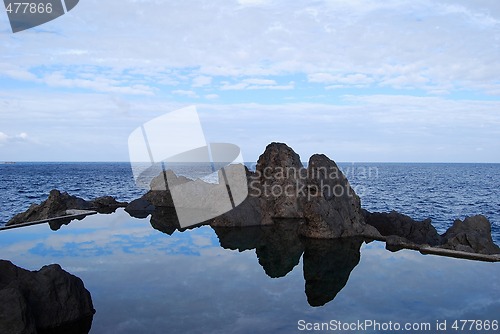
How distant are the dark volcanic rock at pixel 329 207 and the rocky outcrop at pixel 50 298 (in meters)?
17.1


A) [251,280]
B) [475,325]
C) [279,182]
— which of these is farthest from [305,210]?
[475,325]

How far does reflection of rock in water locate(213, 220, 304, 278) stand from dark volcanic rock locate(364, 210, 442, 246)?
234 inches

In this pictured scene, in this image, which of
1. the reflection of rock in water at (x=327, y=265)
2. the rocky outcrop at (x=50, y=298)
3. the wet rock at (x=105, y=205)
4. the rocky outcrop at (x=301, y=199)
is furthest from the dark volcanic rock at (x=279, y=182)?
the rocky outcrop at (x=50, y=298)

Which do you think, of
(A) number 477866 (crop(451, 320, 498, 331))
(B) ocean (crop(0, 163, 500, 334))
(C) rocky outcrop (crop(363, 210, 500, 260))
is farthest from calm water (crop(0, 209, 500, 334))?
(C) rocky outcrop (crop(363, 210, 500, 260))

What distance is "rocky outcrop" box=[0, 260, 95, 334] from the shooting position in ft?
41.7

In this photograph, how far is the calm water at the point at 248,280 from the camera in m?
13.9

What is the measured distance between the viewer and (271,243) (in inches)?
1022

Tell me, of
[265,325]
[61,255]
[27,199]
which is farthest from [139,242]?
[27,199]

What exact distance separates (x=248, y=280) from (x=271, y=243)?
8213 millimetres

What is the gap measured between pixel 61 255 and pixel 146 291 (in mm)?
6986

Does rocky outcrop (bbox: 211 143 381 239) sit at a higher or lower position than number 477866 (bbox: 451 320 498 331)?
higher

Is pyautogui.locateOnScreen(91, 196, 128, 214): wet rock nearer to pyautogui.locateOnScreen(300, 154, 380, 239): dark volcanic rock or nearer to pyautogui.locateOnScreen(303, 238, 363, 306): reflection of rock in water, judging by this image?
pyautogui.locateOnScreen(300, 154, 380, 239): dark volcanic rock

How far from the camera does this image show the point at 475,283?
59.9 feet

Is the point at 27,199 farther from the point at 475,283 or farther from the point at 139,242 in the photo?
the point at 475,283
